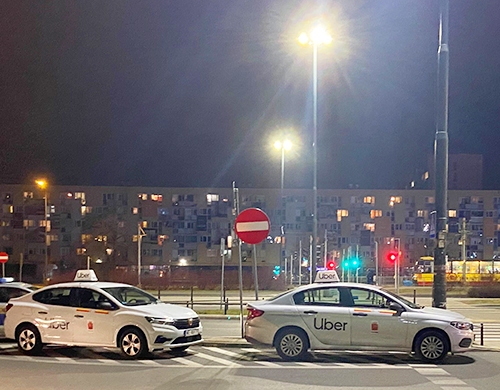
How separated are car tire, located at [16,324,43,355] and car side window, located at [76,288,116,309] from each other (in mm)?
1147

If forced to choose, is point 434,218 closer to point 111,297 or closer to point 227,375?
point 227,375

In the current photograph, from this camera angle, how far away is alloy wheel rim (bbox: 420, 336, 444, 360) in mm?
11453

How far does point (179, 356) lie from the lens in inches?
478

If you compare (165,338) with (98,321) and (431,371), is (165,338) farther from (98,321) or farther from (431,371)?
(431,371)

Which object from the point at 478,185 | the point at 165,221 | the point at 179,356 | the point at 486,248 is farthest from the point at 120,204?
the point at 179,356

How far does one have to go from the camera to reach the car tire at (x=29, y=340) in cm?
1237

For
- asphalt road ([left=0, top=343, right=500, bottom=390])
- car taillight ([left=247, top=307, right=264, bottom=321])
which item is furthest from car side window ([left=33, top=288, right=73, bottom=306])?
car taillight ([left=247, top=307, right=264, bottom=321])

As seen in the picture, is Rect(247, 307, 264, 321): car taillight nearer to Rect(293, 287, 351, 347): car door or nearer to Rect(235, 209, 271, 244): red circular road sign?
Rect(293, 287, 351, 347): car door


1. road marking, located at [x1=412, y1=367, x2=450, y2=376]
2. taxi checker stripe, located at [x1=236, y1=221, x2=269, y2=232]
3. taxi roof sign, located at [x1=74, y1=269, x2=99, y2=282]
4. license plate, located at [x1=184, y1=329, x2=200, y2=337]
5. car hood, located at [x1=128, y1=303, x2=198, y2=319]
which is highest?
taxi checker stripe, located at [x1=236, y1=221, x2=269, y2=232]

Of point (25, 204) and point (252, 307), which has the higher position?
point (25, 204)

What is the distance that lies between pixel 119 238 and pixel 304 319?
52026 millimetres

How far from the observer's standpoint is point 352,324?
11555mm

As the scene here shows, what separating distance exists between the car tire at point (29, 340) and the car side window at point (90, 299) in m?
1.15

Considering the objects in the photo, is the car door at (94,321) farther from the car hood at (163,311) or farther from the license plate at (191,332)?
the license plate at (191,332)
